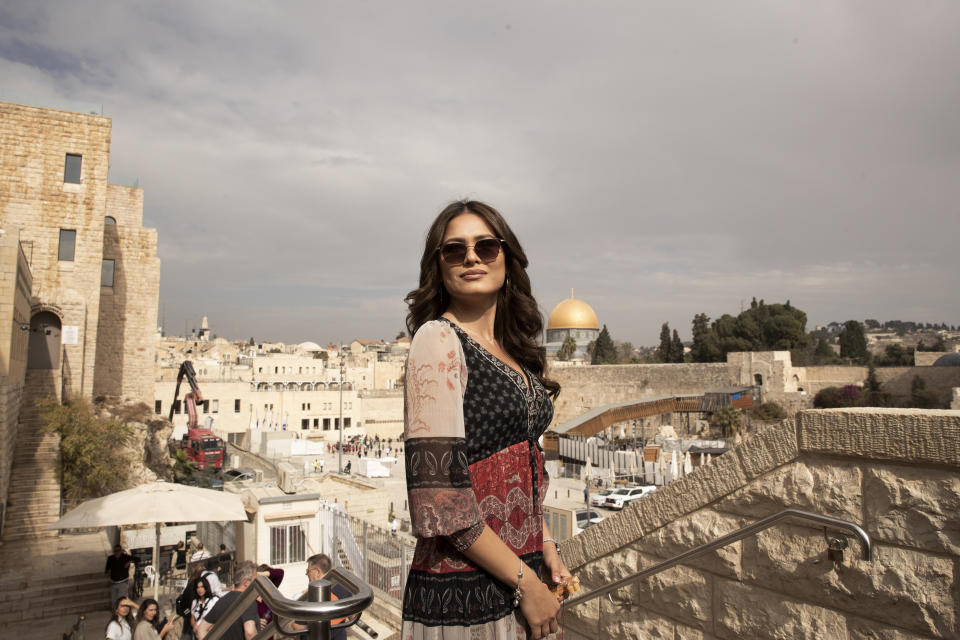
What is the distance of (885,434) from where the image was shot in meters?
1.70

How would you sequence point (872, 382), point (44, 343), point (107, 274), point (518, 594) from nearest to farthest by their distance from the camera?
1. point (518, 594)
2. point (44, 343)
3. point (107, 274)
4. point (872, 382)

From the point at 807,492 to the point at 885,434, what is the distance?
306 mm

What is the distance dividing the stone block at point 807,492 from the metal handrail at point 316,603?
1372mm

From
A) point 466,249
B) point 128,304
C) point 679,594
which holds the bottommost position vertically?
point 679,594

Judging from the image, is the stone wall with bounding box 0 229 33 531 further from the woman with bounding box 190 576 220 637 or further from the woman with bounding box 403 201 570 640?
the woman with bounding box 403 201 570 640

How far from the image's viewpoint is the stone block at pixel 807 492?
1.78 m

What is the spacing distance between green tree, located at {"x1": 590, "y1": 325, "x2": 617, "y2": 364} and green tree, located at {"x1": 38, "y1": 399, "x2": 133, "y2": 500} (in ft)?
138

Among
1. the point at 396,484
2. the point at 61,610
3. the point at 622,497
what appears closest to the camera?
the point at 61,610

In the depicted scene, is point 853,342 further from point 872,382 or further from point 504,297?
point 504,297

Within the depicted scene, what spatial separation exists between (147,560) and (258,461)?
1237 cm

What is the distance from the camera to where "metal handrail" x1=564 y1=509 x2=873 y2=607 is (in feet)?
5.44

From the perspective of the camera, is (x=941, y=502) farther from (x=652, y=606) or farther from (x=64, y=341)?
(x=64, y=341)

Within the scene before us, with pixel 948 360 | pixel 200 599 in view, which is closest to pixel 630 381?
pixel 948 360

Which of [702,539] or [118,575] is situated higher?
[702,539]
